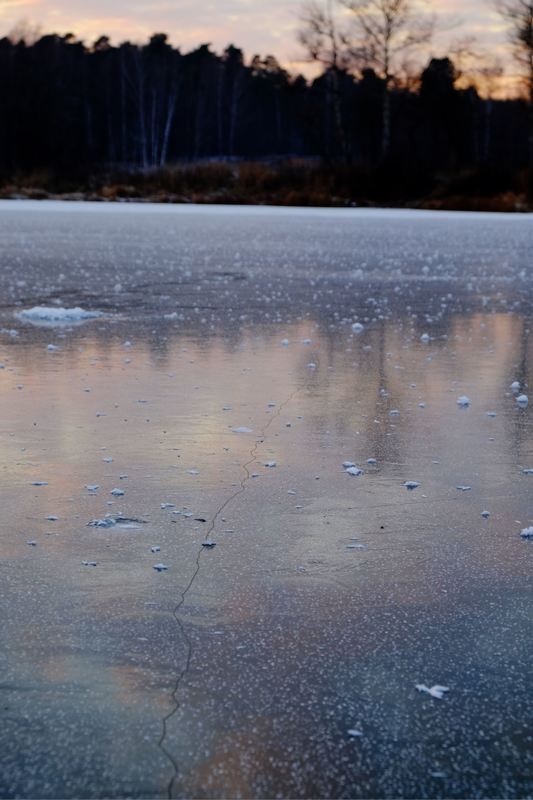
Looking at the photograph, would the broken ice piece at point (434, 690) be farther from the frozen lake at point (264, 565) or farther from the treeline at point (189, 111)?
the treeline at point (189, 111)

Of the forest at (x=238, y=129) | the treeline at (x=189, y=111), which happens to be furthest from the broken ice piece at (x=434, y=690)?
the treeline at (x=189, y=111)

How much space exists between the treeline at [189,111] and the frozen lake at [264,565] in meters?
29.0

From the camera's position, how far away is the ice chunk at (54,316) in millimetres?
7805

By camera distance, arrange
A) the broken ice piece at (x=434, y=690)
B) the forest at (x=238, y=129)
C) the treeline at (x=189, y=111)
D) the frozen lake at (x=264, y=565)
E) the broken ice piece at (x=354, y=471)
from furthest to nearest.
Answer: the treeline at (x=189, y=111) < the forest at (x=238, y=129) < the broken ice piece at (x=354, y=471) < the broken ice piece at (x=434, y=690) < the frozen lake at (x=264, y=565)

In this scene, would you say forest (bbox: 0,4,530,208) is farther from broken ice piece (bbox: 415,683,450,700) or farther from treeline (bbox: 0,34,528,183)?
broken ice piece (bbox: 415,683,450,700)

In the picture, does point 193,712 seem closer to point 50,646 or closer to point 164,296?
point 50,646

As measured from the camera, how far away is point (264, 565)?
2844 millimetres

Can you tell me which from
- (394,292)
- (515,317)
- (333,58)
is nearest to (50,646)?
(515,317)

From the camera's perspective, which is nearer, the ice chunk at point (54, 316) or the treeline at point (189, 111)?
the ice chunk at point (54, 316)

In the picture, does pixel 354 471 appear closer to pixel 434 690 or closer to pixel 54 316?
pixel 434 690

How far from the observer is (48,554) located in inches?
113

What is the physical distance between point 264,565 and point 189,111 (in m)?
65.4

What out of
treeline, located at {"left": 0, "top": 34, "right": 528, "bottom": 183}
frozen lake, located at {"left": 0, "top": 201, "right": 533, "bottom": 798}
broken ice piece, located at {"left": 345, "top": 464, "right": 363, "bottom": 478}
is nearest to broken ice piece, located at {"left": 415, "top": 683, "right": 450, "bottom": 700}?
frozen lake, located at {"left": 0, "top": 201, "right": 533, "bottom": 798}

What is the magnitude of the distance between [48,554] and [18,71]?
5563 centimetres
